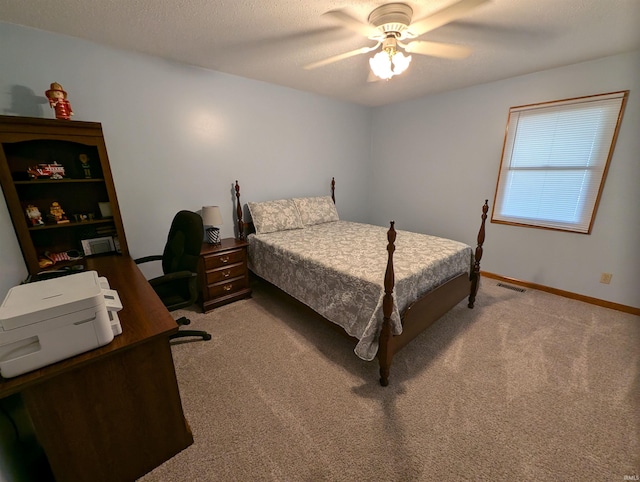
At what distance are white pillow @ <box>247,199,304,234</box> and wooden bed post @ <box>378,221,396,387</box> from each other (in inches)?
74.3

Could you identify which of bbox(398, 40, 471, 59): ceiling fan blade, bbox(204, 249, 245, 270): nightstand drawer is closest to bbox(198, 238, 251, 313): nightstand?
bbox(204, 249, 245, 270): nightstand drawer

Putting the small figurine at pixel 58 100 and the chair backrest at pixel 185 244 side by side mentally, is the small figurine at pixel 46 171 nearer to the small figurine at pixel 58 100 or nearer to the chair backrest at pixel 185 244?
the small figurine at pixel 58 100

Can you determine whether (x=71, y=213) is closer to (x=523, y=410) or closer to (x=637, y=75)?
(x=523, y=410)

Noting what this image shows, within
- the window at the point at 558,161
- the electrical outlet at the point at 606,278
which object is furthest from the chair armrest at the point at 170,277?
the electrical outlet at the point at 606,278

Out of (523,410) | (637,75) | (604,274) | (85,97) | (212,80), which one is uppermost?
(212,80)

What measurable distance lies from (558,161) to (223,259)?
12.4 ft

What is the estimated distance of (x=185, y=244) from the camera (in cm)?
201

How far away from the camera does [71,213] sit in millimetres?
2154

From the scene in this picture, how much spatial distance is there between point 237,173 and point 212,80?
0.99 metres

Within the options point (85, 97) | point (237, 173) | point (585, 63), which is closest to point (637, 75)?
point (585, 63)

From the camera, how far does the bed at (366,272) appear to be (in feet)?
5.57

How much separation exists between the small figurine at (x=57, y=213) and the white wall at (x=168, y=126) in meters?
0.31

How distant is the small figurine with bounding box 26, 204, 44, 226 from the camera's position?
1884 millimetres

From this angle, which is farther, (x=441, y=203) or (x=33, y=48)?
(x=441, y=203)
